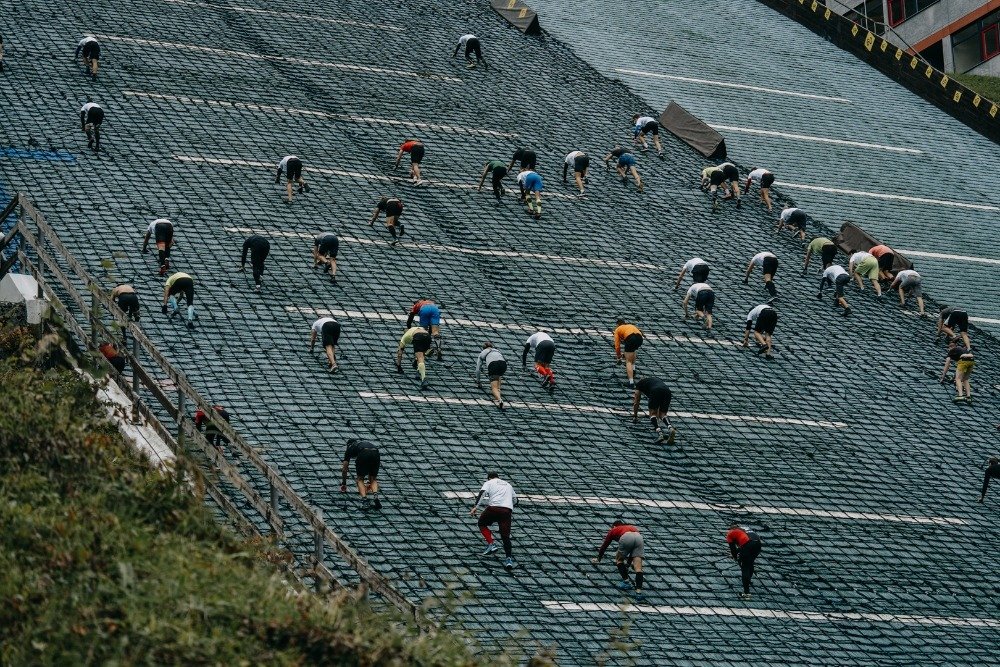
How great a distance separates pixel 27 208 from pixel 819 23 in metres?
39.0

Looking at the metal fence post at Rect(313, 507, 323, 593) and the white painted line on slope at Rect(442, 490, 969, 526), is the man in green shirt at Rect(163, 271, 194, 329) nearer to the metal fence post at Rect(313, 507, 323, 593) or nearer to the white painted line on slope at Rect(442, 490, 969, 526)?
the white painted line on slope at Rect(442, 490, 969, 526)

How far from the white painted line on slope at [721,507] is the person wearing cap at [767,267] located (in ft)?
27.2

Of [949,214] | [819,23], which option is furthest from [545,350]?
[819,23]

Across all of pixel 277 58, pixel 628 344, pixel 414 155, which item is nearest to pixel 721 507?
pixel 628 344

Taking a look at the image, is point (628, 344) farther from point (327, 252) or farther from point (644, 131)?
point (644, 131)

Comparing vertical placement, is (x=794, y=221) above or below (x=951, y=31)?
below

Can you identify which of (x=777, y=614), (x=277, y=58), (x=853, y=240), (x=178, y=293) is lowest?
(x=777, y=614)

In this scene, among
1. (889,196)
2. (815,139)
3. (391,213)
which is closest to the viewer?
(391,213)

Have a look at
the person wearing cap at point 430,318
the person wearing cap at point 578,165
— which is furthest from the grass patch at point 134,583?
the person wearing cap at point 578,165

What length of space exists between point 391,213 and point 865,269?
11300 mm

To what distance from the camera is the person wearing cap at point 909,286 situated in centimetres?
3475

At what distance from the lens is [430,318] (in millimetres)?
26719

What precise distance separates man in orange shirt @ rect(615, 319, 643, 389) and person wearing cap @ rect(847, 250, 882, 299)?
9074 mm

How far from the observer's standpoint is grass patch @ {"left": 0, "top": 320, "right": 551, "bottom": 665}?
36.7 feet
